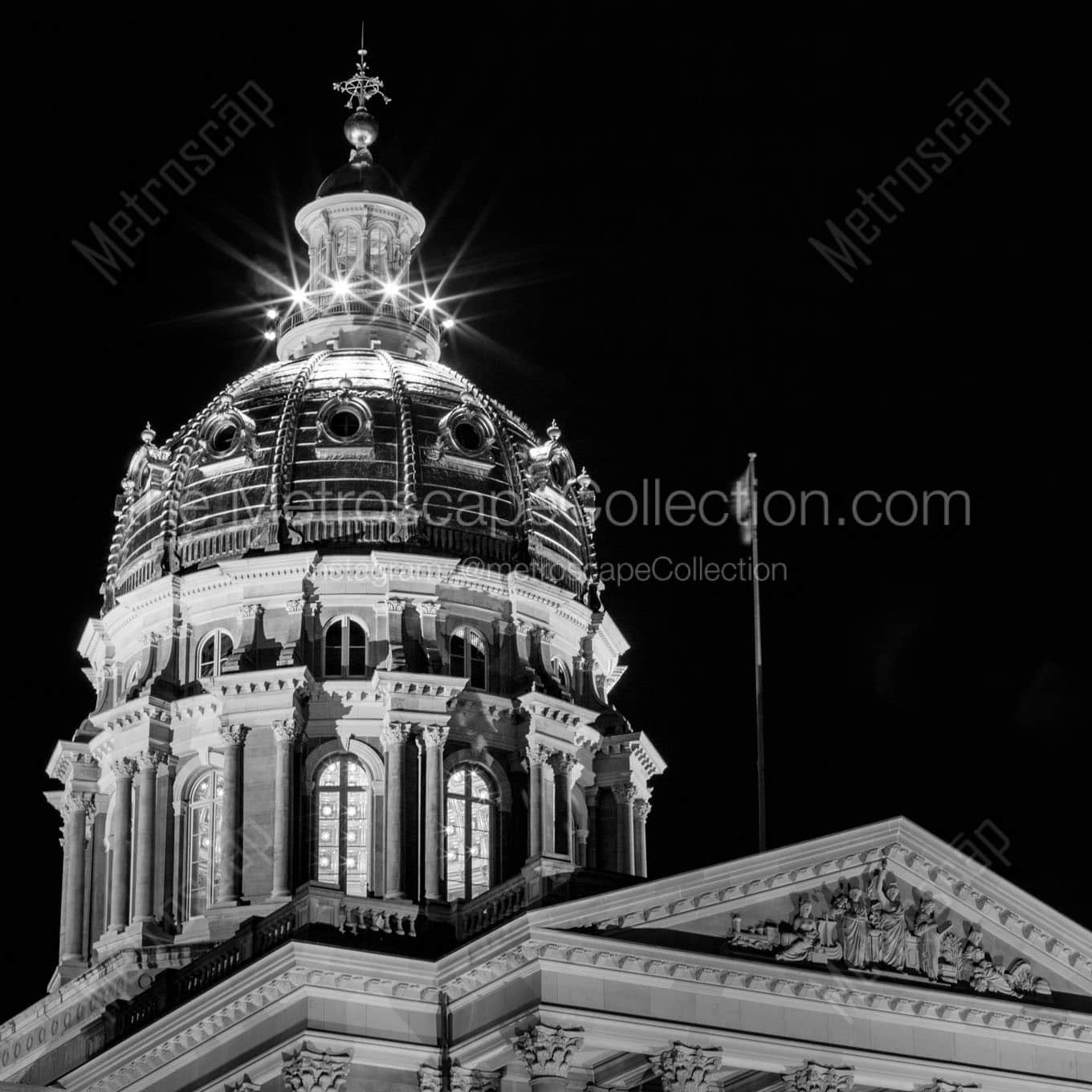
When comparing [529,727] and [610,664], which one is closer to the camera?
[529,727]

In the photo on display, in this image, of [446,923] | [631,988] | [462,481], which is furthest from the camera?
[462,481]

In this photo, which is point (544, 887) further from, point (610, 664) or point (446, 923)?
point (610, 664)

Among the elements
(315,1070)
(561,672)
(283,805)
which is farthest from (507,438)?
(315,1070)

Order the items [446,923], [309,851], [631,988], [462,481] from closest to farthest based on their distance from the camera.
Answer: [631,988] < [446,923] < [309,851] < [462,481]

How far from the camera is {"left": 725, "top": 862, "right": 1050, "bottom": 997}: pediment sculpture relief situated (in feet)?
197

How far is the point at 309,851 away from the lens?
249 feet

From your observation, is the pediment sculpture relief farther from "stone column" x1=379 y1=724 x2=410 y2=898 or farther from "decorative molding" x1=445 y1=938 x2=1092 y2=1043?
"stone column" x1=379 y1=724 x2=410 y2=898

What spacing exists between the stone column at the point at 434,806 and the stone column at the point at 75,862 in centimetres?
1075

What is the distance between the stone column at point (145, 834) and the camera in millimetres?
76250

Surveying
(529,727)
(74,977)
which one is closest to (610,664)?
(529,727)

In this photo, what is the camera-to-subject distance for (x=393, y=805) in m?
75.6

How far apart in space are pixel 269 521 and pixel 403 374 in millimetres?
7191

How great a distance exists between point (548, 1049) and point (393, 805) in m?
19.6

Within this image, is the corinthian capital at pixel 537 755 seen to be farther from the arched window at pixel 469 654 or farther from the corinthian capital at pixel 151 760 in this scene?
the corinthian capital at pixel 151 760
